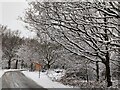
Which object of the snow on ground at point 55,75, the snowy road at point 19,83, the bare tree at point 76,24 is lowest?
the snowy road at point 19,83

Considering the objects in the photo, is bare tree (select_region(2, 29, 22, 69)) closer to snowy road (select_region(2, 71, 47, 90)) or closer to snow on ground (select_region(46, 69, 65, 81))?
snow on ground (select_region(46, 69, 65, 81))

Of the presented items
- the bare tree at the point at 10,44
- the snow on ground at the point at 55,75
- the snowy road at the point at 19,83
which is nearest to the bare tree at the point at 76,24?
the snowy road at the point at 19,83

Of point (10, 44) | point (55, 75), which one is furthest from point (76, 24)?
point (10, 44)

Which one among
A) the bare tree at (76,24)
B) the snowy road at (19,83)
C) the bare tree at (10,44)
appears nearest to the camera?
the bare tree at (76,24)

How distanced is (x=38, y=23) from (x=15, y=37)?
210 ft

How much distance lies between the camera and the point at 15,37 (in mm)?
83188

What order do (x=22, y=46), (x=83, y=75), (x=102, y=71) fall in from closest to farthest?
1. (x=83, y=75)
2. (x=102, y=71)
3. (x=22, y=46)

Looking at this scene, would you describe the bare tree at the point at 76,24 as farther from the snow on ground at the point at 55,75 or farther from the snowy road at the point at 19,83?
the snow on ground at the point at 55,75

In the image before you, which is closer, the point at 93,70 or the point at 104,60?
the point at 104,60

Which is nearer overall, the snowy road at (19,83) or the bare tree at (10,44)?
the snowy road at (19,83)

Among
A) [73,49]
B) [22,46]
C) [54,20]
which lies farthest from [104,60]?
[22,46]

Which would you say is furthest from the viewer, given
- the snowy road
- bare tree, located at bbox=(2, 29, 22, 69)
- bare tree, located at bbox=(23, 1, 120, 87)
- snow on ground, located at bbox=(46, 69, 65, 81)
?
bare tree, located at bbox=(2, 29, 22, 69)

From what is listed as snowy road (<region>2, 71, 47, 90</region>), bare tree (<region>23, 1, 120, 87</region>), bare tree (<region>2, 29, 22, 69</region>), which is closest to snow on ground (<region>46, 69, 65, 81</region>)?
snowy road (<region>2, 71, 47, 90</region>)

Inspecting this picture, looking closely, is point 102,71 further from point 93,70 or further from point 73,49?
point 73,49
